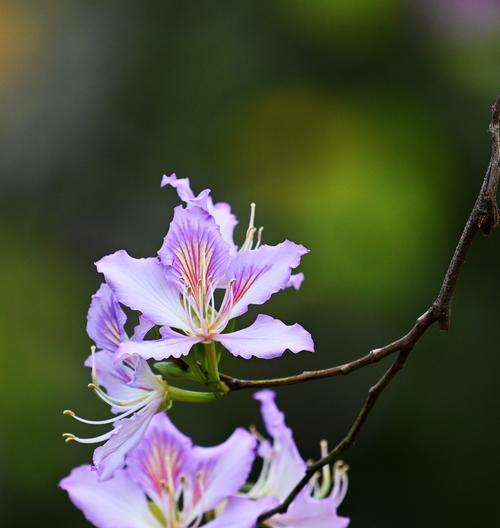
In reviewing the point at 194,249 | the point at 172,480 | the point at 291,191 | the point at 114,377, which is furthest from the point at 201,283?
the point at 291,191

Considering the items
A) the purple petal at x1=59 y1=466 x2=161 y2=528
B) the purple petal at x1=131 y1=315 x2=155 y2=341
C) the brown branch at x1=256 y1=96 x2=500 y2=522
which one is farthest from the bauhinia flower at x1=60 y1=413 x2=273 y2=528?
the purple petal at x1=131 y1=315 x2=155 y2=341

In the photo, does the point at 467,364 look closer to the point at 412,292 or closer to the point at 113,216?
the point at 412,292

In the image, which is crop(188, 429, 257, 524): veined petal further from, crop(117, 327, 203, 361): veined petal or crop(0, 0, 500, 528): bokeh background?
crop(0, 0, 500, 528): bokeh background

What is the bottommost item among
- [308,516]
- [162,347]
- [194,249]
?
[308,516]

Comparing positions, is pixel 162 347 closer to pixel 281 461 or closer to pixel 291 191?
pixel 281 461

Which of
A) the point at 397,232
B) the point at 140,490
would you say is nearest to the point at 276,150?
the point at 397,232

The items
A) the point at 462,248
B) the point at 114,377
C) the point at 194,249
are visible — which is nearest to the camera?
the point at 462,248

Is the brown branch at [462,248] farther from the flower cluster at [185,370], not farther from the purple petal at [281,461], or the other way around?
the purple petal at [281,461]
